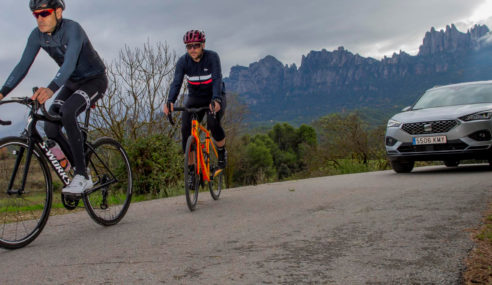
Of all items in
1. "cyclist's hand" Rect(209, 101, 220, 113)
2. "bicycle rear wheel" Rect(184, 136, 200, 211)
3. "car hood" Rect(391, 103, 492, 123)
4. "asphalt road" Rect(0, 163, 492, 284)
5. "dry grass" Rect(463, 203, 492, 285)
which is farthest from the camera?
"car hood" Rect(391, 103, 492, 123)

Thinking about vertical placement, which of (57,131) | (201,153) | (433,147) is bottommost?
(433,147)

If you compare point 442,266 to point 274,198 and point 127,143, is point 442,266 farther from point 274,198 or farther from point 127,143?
point 127,143

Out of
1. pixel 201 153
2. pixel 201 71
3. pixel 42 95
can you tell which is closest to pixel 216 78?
pixel 201 71

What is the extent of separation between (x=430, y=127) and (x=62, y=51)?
22.4ft

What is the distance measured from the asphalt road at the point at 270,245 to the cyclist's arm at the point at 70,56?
140cm

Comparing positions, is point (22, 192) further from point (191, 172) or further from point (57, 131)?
point (191, 172)

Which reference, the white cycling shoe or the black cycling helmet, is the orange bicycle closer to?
the white cycling shoe

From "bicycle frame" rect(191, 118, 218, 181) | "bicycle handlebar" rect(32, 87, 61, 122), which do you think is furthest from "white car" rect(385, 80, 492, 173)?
"bicycle handlebar" rect(32, 87, 61, 122)

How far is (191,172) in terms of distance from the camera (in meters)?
5.61

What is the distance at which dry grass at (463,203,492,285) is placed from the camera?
226 cm

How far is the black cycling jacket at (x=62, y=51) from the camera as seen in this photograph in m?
3.87

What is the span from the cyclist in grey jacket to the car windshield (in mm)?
7516

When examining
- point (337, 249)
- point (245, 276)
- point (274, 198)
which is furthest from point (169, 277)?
point (274, 198)

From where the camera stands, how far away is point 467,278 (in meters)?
2.29
